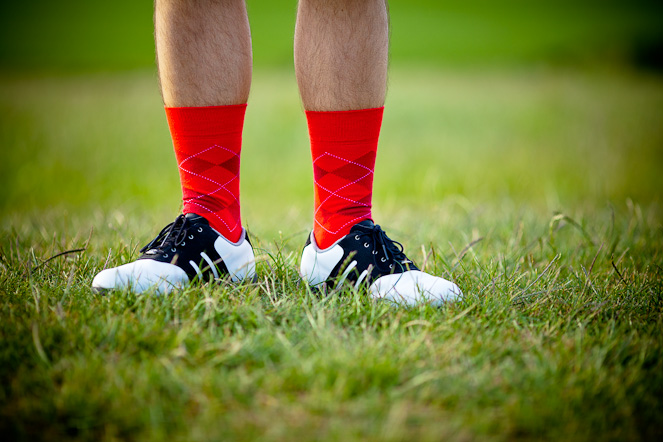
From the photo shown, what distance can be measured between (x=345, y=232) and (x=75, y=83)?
9.15m

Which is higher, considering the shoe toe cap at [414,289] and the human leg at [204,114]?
the human leg at [204,114]

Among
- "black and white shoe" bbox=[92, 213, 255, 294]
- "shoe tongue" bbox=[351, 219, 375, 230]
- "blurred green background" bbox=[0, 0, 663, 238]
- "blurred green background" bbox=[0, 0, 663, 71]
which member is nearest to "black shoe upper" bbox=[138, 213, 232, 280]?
"black and white shoe" bbox=[92, 213, 255, 294]

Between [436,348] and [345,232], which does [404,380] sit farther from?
[345,232]

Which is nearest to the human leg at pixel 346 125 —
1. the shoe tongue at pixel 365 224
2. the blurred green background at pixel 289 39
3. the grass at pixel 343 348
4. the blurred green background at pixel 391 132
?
the shoe tongue at pixel 365 224

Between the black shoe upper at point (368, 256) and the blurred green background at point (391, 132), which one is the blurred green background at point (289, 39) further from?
the black shoe upper at point (368, 256)

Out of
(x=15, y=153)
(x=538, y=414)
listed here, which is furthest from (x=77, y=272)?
(x=15, y=153)

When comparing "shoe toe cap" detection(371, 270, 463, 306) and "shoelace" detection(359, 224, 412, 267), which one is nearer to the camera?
"shoe toe cap" detection(371, 270, 463, 306)

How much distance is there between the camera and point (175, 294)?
124 cm

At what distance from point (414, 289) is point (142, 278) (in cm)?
74

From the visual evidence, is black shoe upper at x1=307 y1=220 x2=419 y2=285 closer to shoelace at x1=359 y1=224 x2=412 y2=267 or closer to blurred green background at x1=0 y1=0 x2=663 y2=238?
shoelace at x1=359 y1=224 x2=412 y2=267

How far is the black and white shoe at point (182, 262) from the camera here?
1.27 m

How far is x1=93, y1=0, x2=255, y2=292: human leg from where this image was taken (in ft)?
4.60

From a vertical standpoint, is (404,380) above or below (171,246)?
below

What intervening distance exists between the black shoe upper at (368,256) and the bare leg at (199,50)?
56 cm
